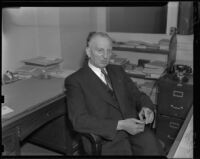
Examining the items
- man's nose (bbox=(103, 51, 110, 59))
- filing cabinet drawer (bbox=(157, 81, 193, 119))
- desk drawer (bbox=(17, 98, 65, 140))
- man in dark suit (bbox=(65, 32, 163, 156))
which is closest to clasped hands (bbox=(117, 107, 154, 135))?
man in dark suit (bbox=(65, 32, 163, 156))

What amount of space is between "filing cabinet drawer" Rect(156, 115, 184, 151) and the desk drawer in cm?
112

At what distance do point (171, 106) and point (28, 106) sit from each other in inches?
59.6

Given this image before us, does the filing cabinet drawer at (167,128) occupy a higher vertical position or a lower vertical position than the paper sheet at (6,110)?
lower

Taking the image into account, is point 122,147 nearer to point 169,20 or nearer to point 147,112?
point 147,112

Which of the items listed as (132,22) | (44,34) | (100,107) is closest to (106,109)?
(100,107)

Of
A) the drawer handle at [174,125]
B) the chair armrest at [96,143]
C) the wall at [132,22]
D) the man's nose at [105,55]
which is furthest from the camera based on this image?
the wall at [132,22]

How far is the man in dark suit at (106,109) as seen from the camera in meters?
1.48

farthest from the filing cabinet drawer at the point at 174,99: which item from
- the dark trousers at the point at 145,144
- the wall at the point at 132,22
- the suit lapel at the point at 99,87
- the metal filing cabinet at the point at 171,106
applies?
the suit lapel at the point at 99,87

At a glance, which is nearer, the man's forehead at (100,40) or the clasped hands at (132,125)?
the clasped hands at (132,125)

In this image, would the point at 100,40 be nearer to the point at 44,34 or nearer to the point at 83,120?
the point at 83,120

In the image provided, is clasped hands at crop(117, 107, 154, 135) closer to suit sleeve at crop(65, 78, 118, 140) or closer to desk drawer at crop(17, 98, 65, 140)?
suit sleeve at crop(65, 78, 118, 140)

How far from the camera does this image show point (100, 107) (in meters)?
1.57

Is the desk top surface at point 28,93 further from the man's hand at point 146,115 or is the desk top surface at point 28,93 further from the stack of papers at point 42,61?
the man's hand at point 146,115

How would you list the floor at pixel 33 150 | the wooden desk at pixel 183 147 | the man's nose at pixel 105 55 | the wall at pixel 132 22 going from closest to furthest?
the wooden desk at pixel 183 147, the man's nose at pixel 105 55, the floor at pixel 33 150, the wall at pixel 132 22
